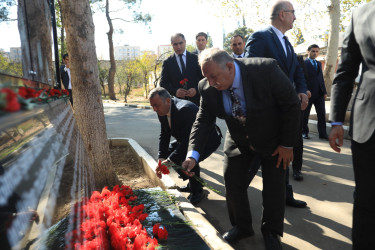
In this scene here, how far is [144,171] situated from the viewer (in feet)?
15.9

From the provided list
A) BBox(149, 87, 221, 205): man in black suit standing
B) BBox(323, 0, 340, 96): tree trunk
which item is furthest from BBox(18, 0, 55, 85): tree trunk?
BBox(323, 0, 340, 96): tree trunk

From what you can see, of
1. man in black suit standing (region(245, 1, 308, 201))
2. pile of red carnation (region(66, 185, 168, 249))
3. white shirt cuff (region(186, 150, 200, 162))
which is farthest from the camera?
man in black suit standing (region(245, 1, 308, 201))

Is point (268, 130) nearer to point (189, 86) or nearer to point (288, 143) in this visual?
point (288, 143)

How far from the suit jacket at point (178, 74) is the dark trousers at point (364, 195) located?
3.27 metres

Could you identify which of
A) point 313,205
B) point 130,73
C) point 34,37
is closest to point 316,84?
point 313,205

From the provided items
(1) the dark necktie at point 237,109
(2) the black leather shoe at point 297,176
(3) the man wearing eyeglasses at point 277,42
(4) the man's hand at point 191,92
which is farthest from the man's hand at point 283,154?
(4) the man's hand at point 191,92

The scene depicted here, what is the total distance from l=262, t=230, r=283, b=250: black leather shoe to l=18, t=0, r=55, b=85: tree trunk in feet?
7.15

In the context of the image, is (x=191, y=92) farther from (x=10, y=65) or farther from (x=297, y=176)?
(x=10, y=65)

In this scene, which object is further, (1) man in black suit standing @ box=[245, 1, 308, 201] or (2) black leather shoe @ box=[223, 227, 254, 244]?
(1) man in black suit standing @ box=[245, 1, 308, 201]

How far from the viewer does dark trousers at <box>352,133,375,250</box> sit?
1.71m

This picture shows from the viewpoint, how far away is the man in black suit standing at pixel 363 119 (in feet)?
5.46

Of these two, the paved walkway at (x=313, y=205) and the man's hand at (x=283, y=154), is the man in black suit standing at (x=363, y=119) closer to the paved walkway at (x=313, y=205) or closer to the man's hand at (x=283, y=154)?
the man's hand at (x=283, y=154)

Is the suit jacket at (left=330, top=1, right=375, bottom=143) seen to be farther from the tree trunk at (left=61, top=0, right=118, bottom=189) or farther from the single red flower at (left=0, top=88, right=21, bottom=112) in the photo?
the tree trunk at (left=61, top=0, right=118, bottom=189)

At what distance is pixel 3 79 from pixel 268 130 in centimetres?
178
